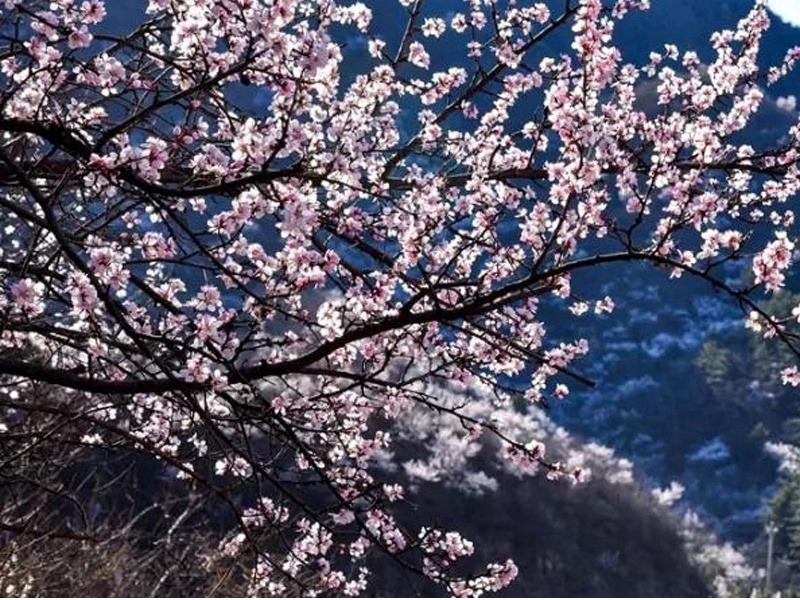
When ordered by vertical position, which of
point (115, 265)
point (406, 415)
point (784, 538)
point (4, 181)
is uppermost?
point (784, 538)

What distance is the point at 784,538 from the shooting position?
48969mm

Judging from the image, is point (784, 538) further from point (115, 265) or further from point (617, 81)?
point (115, 265)

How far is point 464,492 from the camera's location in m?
22.7

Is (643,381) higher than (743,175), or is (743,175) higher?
(643,381)

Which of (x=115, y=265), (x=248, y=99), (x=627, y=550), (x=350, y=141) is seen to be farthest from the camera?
(x=248, y=99)

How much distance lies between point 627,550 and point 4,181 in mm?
21931

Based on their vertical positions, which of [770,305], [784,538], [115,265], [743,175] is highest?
[770,305]

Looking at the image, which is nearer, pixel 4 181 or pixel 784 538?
pixel 4 181

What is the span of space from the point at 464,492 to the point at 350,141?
1937cm

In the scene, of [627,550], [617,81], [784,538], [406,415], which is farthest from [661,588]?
[784,538]

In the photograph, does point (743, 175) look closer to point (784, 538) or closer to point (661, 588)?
point (661, 588)

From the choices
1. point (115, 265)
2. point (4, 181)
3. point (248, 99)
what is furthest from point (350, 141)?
point (248, 99)

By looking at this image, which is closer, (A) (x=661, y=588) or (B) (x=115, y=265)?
(B) (x=115, y=265)

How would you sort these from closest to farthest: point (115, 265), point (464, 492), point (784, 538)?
point (115, 265) < point (464, 492) < point (784, 538)
